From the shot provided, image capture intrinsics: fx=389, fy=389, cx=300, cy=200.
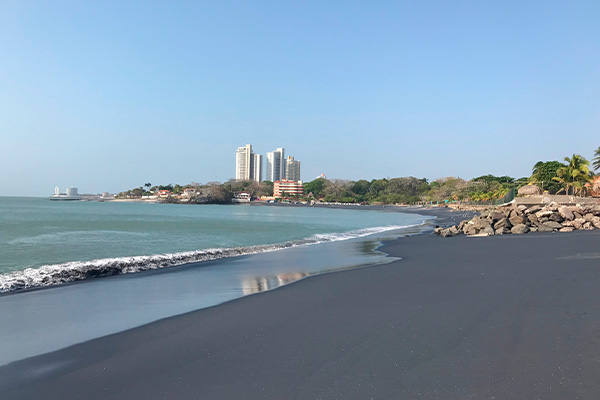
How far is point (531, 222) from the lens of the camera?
19375 mm

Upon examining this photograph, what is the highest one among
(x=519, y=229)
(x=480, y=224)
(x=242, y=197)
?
(x=242, y=197)

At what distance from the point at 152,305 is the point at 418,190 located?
411 ft

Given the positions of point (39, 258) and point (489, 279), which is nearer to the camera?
point (489, 279)

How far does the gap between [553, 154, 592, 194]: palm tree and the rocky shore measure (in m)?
17.9

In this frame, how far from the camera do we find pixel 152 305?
6.76 m

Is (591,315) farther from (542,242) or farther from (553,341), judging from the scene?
(542,242)

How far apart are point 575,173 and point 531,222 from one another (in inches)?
898

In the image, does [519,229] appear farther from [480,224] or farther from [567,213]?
[567,213]

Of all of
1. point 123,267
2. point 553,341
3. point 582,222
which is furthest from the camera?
point 582,222

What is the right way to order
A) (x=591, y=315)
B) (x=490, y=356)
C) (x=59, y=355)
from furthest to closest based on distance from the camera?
(x=591, y=315)
(x=59, y=355)
(x=490, y=356)

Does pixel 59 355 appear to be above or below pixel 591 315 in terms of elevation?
below

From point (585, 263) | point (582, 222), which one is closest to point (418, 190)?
point (582, 222)

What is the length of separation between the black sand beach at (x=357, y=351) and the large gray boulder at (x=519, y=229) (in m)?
11.9

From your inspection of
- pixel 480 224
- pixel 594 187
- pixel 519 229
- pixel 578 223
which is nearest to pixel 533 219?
pixel 578 223
